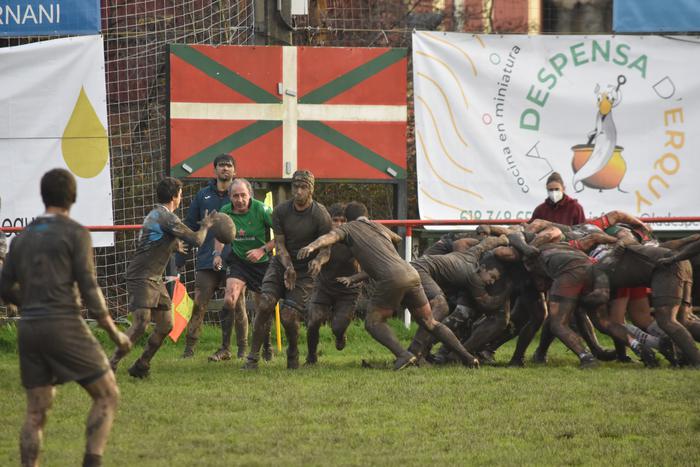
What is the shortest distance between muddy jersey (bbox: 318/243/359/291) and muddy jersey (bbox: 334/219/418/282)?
376mm

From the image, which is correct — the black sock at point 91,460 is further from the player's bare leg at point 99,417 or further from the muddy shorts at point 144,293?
the muddy shorts at point 144,293

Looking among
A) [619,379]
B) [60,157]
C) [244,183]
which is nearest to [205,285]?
[244,183]

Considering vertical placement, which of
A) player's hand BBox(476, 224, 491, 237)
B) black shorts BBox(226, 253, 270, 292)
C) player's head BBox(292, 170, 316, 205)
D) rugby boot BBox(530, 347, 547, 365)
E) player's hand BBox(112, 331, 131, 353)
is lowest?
rugby boot BBox(530, 347, 547, 365)

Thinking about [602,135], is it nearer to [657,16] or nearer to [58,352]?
[657,16]

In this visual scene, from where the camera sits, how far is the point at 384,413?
9891 mm

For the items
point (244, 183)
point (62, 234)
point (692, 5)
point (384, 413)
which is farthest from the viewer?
point (692, 5)

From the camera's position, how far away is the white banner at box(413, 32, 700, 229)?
16.6 meters

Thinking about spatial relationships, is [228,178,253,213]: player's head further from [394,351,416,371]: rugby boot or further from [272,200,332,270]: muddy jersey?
[394,351,416,371]: rugby boot

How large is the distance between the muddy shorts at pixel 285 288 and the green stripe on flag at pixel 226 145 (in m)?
3.66

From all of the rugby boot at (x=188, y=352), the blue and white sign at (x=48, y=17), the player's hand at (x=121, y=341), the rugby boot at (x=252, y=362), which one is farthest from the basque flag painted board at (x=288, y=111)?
the player's hand at (x=121, y=341)

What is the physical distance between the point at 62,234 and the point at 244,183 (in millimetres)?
6018

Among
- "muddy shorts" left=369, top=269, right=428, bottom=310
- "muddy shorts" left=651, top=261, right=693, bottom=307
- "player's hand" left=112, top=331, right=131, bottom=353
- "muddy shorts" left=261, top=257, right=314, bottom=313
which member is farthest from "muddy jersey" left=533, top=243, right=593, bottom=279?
"player's hand" left=112, top=331, right=131, bottom=353

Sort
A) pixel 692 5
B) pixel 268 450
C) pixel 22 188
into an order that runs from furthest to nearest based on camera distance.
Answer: pixel 692 5 < pixel 22 188 < pixel 268 450

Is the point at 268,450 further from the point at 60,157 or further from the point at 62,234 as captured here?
the point at 60,157
